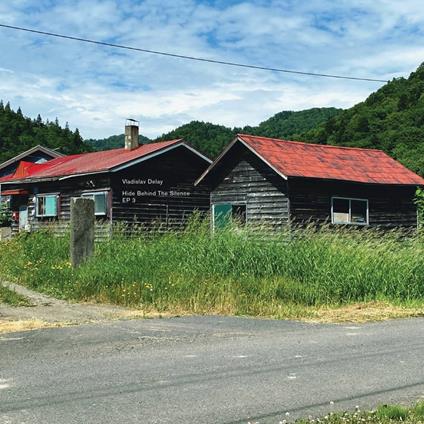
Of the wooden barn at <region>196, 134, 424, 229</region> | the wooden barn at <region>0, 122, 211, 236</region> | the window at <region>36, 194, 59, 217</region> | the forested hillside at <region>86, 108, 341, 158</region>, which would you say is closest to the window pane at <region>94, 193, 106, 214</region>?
the wooden barn at <region>0, 122, 211, 236</region>

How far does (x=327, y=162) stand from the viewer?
25.0 m

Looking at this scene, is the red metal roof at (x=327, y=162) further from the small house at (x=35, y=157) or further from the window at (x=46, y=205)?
the small house at (x=35, y=157)

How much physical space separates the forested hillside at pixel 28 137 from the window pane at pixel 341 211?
6156 centimetres

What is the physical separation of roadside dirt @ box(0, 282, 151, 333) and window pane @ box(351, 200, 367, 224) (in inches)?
618

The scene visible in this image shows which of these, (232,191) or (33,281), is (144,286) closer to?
(33,281)

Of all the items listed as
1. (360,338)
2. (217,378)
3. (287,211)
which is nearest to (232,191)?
(287,211)

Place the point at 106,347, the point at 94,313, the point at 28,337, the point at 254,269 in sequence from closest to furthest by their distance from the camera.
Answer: the point at 106,347
the point at 28,337
the point at 94,313
the point at 254,269

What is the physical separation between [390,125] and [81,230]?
145 ft

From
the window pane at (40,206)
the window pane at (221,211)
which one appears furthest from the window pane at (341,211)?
the window pane at (40,206)

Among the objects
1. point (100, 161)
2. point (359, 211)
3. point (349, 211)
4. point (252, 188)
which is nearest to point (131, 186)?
point (100, 161)

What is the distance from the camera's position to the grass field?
36.7 feet

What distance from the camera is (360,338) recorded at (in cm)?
820

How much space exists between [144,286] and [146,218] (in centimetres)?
1564

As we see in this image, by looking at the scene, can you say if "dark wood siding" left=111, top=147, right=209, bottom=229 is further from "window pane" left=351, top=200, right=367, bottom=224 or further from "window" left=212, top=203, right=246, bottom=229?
"window pane" left=351, top=200, right=367, bottom=224
